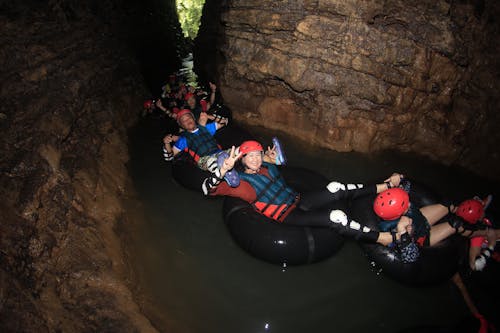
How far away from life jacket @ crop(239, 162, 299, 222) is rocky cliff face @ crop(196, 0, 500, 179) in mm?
2748

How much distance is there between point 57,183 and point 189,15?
22996mm

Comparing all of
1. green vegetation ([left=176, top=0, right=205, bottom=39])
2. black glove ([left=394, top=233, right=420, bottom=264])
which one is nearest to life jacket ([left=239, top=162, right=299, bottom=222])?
black glove ([left=394, top=233, right=420, bottom=264])

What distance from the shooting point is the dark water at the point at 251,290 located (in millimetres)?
3242

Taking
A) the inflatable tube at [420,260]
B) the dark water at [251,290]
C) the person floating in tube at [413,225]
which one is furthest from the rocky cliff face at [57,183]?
the person floating in tube at [413,225]

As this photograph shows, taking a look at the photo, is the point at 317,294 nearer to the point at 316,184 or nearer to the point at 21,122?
the point at 316,184

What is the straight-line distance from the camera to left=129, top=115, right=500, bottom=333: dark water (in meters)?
3.24

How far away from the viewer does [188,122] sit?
5059mm

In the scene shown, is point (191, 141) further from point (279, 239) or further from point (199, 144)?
point (279, 239)

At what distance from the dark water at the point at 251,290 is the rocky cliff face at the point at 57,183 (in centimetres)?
53

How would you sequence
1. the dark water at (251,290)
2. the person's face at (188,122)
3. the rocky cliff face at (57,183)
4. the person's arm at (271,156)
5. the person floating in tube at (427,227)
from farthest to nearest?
the person's face at (188,122) < the person's arm at (271,156) < the person floating in tube at (427,227) < the dark water at (251,290) < the rocky cliff face at (57,183)

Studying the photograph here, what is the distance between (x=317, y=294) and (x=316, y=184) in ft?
5.38

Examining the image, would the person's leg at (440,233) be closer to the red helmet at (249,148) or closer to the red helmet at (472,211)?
the red helmet at (472,211)

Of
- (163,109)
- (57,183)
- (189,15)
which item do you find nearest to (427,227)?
(57,183)

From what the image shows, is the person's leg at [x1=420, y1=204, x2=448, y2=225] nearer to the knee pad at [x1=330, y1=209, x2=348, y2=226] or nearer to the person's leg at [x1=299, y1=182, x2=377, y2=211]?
the person's leg at [x1=299, y1=182, x2=377, y2=211]
